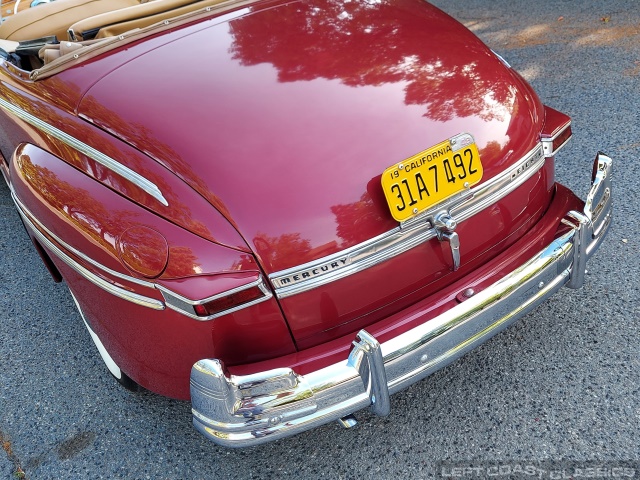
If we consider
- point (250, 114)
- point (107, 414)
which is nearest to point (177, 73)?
point (250, 114)

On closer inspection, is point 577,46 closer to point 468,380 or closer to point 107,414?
point 468,380

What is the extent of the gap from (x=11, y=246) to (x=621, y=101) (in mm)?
4024

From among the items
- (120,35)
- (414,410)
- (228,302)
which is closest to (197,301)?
(228,302)

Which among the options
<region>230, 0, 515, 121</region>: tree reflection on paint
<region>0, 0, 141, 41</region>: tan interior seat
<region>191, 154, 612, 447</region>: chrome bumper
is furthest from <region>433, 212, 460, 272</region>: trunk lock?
<region>0, 0, 141, 41</region>: tan interior seat

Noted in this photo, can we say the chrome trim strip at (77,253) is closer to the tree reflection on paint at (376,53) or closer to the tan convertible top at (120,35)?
the tan convertible top at (120,35)

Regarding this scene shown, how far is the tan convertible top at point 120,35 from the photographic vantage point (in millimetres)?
2402

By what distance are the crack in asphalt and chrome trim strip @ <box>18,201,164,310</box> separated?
794 mm

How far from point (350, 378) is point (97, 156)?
1.13 m

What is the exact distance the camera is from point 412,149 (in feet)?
6.05

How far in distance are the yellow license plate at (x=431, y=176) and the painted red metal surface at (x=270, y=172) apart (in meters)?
0.04

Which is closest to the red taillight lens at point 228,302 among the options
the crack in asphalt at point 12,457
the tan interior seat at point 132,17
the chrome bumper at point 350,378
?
the chrome bumper at point 350,378

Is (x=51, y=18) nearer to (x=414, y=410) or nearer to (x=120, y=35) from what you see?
(x=120, y=35)

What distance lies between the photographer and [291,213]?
1.73 meters

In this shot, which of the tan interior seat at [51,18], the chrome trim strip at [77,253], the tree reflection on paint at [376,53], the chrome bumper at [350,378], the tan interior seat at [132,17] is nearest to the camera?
the chrome bumper at [350,378]
